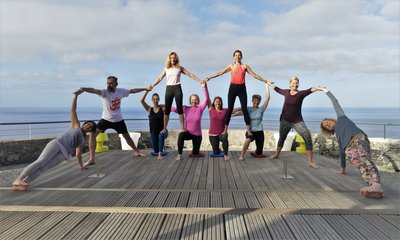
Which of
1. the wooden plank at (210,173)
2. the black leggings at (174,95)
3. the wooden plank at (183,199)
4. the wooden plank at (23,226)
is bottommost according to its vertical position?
the wooden plank at (23,226)

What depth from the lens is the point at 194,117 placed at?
289 inches

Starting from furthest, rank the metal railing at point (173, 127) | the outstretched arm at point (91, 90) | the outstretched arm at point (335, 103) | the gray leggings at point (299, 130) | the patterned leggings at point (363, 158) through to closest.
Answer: the metal railing at point (173, 127)
the gray leggings at point (299, 130)
the outstretched arm at point (91, 90)
the outstretched arm at point (335, 103)
the patterned leggings at point (363, 158)

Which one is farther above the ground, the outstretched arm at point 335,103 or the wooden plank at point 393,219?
the outstretched arm at point 335,103

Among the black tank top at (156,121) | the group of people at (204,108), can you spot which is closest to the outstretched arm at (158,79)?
the group of people at (204,108)

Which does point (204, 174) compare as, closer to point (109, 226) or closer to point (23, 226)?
point (109, 226)

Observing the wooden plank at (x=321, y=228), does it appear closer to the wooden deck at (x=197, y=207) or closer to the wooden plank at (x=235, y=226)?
the wooden deck at (x=197, y=207)

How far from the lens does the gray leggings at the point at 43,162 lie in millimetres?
4511

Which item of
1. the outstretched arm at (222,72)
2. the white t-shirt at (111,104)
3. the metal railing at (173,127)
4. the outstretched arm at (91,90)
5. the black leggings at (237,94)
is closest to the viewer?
the outstretched arm at (91,90)

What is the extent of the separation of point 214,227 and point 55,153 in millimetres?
3248

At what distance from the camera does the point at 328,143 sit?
35.6 feet

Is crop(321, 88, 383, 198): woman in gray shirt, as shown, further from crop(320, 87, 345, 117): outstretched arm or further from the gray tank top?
the gray tank top

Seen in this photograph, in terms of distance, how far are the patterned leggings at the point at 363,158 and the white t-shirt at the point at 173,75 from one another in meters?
4.33

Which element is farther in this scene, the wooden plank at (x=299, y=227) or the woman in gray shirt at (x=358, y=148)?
the woman in gray shirt at (x=358, y=148)

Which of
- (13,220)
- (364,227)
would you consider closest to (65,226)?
(13,220)
